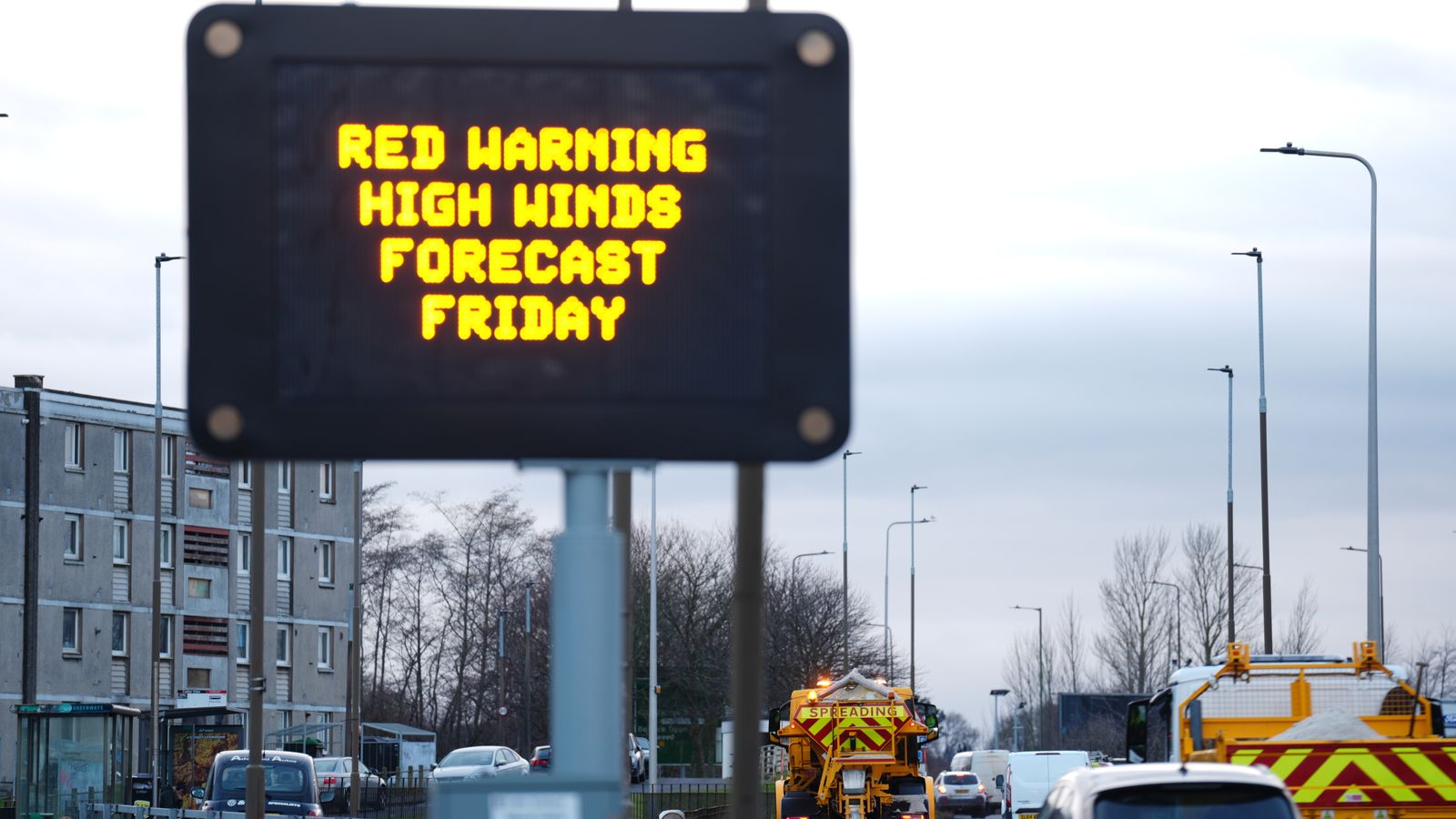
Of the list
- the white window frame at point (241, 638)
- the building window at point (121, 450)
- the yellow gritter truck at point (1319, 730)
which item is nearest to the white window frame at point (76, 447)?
the building window at point (121, 450)

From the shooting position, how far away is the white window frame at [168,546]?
251 feet

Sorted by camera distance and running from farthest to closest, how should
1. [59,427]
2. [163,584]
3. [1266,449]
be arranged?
[163,584], [59,427], [1266,449]

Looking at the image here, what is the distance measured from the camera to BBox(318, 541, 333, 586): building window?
279 feet

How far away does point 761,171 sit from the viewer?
626 centimetres

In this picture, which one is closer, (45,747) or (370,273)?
(370,273)

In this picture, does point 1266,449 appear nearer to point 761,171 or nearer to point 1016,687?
point 761,171

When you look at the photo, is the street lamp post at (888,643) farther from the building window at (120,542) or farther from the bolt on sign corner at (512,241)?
the bolt on sign corner at (512,241)

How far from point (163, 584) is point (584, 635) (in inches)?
2874

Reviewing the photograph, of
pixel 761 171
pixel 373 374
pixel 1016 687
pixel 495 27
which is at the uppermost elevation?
pixel 495 27

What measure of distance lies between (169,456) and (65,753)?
4204cm

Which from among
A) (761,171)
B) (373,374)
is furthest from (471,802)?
(761,171)

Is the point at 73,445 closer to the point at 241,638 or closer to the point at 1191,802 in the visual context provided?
the point at 241,638

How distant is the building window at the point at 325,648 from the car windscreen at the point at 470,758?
4063 centimetres

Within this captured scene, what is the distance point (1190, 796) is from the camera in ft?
35.3
